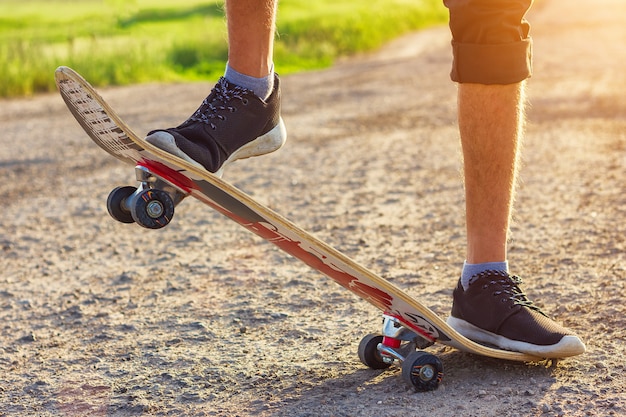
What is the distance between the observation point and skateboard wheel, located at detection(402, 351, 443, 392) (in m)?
2.31

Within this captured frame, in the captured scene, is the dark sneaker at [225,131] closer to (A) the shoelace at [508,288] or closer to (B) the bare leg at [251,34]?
(B) the bare leg at [251,34]

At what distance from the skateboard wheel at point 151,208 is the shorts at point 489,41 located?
0.90 metres

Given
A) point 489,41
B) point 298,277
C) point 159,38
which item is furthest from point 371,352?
point 159,38

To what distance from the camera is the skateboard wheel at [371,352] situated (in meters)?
2.49

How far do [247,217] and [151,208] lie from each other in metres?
0.27

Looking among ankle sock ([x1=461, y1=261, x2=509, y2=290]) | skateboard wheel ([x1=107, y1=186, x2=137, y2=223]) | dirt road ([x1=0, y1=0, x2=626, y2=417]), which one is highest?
skateboard wheel ([x1=107, y1=186, x2=137, y2=223])

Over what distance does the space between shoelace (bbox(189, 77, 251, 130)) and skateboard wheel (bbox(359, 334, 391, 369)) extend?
0.78m

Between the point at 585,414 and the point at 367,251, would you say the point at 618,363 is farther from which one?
the point at 367,251

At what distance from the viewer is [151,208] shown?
2254mm

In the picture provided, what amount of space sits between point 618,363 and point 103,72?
37.6 ft

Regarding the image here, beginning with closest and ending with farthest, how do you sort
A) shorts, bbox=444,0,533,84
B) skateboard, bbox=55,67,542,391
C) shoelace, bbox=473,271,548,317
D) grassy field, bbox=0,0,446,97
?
1. skateboard, bbox=55,67,542,391
2. shorts, bbox=444,0,533,84
3. shoelace, bbox=473,271,548,317
4. grassy field, bbox=0,0,446,97

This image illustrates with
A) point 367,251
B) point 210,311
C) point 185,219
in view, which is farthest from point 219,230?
point 210,311

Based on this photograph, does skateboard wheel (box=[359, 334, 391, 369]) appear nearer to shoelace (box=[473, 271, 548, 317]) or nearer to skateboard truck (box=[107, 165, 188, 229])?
shoelace (box=[473, 271, 548, 317])

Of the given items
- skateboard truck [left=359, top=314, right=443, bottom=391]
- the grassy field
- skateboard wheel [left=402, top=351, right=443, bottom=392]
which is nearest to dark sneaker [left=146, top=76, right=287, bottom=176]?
the grassy field
